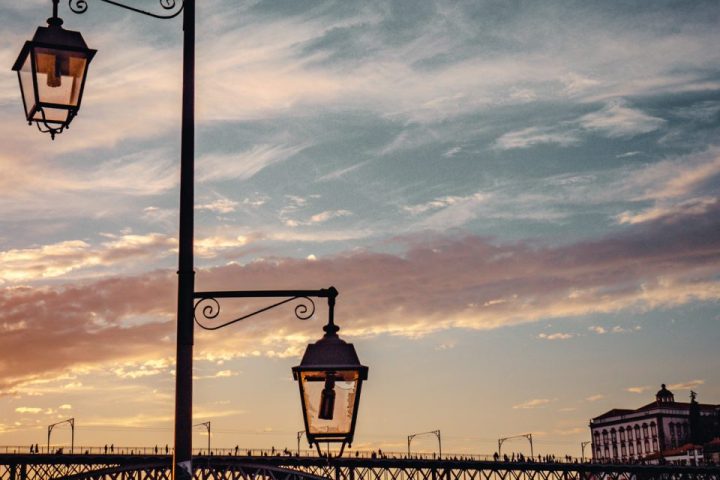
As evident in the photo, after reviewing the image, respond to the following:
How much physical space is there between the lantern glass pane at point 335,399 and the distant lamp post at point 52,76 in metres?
2.83

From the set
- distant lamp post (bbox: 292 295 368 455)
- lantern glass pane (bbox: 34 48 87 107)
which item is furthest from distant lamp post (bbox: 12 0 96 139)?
distant lamp post (bbox: 292 295 368 455)

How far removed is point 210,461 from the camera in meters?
131

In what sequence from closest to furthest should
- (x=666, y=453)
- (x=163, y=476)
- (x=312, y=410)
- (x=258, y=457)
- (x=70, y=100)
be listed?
(x=70, y=100) → (x=312, y=410) → (x=163, y=476) → (x=258, y=457) → (x=666, y=453)

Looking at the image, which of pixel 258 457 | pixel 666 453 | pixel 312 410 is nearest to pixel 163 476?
pixel 258 457

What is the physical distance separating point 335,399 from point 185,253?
1.70m

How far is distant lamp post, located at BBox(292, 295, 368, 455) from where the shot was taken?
9227mm

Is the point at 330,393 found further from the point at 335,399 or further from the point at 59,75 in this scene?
the point at 59,75

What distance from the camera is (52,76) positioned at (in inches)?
340

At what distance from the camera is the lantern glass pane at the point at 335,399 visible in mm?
9227

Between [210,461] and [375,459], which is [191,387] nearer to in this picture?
[210,461]

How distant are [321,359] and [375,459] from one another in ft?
440

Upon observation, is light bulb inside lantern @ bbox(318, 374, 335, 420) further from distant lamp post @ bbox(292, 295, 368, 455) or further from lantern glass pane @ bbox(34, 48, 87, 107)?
lantern glass pane @ bbox(34, 48, 87, 107)

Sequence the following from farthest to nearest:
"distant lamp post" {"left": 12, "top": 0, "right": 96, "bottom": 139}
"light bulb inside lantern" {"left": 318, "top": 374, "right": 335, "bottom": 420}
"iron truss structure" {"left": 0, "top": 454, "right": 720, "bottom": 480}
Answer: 1. "iron truss structure" {"left": 0, "top": 454, "right": 720, "bottom": 480}
2. "light bulb inside lantern" {"left": 318, "top": 374, "right": 335, "bottom": 420}
3. "distant lamp post" {"left": 12, "top": 0, "right": 96, "bottom": 139}

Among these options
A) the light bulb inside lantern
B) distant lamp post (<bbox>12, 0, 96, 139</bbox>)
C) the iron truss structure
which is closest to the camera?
distant lamp post (<bbox>12, 0, 96, 139</bbox>)
